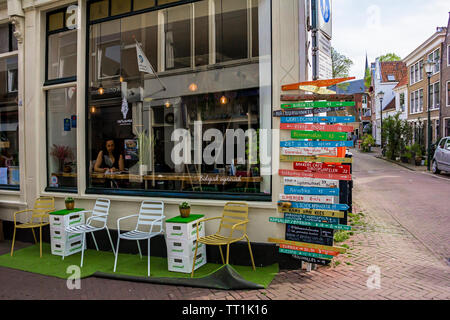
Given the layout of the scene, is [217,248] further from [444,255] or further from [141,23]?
[141,23]

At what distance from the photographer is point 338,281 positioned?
439 cm

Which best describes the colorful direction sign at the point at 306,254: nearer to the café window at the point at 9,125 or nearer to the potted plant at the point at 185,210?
the potted plant at the point at 185,210

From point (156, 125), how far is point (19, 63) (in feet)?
10.1

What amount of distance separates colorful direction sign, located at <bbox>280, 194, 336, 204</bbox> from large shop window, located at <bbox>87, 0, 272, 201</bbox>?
16.0 inches

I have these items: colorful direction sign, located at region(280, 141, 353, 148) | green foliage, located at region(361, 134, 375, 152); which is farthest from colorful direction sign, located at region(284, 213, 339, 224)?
green foliage, located at region(361, 134, 375, 152)

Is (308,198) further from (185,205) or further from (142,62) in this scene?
(142,62)

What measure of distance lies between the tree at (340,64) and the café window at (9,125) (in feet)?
105

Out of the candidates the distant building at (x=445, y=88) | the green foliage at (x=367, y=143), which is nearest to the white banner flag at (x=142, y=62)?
the distant building at (x=445, y=88)

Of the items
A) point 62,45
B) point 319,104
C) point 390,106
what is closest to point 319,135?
point 319,104

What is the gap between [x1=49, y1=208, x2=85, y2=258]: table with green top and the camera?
5902 mm

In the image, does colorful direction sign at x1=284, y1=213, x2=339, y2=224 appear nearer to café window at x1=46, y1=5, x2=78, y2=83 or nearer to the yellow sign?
the yellow sign

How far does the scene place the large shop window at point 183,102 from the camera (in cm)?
578

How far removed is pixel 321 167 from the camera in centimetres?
466

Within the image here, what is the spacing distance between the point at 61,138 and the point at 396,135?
73.7 ft
